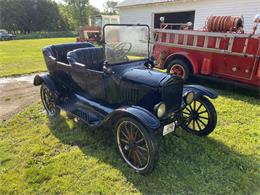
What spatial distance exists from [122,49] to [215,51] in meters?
3.45

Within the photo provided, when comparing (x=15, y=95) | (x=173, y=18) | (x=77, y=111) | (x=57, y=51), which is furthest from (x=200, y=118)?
(x=173, y=18)

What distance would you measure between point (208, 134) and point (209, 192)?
1253 mm

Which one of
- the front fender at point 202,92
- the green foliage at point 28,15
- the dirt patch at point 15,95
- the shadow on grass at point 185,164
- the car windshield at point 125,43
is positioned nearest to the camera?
the shadow on grass at point 185,164

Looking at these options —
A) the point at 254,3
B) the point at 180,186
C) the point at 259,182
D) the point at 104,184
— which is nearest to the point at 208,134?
the point at 259,182

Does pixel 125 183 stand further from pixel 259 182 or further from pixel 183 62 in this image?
pixel 183 62

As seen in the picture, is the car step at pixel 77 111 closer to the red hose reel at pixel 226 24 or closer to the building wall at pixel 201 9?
Result: the red hose reel at pixel 226 24

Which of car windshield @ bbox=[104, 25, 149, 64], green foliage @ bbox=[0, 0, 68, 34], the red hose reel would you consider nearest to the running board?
car windshield @ bbox=[104, 25, 149, 64]

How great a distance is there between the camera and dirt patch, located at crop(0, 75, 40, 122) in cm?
503

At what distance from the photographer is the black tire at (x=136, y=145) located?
101 inches

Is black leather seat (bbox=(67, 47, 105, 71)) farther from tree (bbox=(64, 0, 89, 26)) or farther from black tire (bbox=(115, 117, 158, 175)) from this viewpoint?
tree (bbox=(64, 0, 89, 26))

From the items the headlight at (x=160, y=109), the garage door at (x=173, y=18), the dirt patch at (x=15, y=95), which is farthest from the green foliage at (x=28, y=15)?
the headlight at (x=160, y=109)

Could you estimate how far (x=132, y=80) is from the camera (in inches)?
123

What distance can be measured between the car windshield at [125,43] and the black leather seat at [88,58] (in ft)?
2.45

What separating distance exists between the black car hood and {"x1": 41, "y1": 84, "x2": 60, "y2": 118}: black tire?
6.11 ft
